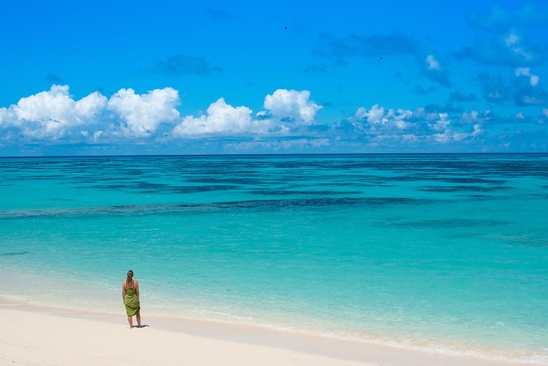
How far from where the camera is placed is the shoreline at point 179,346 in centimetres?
1049

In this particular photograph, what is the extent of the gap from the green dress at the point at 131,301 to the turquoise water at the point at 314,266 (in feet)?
7.21

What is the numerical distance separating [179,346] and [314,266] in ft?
30.6

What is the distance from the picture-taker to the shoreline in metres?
10.5

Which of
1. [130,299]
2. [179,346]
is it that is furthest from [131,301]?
[179,346]

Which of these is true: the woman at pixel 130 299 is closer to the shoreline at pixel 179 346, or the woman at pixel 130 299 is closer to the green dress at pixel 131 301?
the green dress at pixel 131 301

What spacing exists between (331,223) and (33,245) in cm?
1452

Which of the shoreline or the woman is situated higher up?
the woman

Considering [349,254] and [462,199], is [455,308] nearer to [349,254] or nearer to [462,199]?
[349,254]

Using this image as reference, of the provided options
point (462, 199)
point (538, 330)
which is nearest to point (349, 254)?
point (538, 330)

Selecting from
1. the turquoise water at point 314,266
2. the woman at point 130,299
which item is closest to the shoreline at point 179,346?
the woman at point 130,299

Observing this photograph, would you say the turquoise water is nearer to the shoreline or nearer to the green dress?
the shoreline

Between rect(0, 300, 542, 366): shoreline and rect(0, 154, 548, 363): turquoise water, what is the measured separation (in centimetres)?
70

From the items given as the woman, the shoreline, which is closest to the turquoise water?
the shoreline

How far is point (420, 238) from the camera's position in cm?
2605
